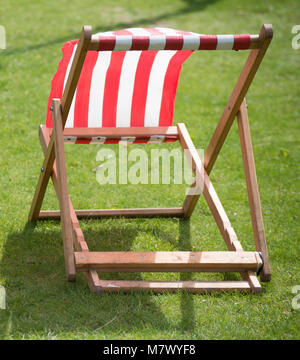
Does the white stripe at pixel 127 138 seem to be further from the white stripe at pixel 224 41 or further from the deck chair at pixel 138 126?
the white stripe at pixel 224 41

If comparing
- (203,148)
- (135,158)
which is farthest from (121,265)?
(203,148)

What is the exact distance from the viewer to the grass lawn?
112 inches

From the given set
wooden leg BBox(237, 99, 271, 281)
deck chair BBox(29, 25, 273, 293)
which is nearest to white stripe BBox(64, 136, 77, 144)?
deck chair BBox(29, 25, 273, 293)

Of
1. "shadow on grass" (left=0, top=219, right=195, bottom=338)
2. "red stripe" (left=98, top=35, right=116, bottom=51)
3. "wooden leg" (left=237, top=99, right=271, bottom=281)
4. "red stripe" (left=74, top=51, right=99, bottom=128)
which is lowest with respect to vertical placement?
"shadow on grass" (left=0, top=219, right=195, bottom=338)

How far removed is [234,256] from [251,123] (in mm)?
2729

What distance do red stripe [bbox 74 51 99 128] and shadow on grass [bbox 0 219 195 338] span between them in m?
0.79

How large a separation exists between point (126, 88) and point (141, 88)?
0.10 meters

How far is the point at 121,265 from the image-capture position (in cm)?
300

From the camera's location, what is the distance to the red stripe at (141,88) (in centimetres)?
378

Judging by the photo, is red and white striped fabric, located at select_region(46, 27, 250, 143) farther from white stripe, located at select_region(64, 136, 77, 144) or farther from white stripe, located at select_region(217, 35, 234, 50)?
white stripe, located at select_region(217, 35, 234, 50)

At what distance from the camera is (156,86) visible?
385 centimetres

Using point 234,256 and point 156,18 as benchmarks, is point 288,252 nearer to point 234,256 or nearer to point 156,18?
point 234,256

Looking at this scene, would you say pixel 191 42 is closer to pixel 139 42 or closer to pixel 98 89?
pixel 139 42

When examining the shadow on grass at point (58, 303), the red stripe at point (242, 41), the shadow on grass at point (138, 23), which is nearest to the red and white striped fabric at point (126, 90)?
the shadow on grass at point (58, 303)
